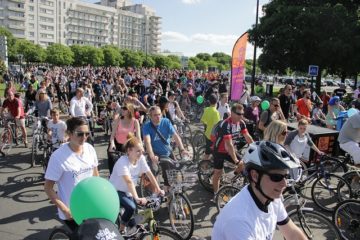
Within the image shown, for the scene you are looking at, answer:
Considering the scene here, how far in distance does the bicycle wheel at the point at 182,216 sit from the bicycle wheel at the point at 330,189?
8.11 ft

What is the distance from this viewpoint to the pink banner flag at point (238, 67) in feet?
51.0

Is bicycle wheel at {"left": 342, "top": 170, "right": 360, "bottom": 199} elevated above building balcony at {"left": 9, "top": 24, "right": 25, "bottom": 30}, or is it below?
below

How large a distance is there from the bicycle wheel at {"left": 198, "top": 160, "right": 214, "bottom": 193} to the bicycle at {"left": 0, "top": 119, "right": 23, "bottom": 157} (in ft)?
20.3

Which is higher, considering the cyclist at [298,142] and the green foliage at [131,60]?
the green foliage at [131,60]

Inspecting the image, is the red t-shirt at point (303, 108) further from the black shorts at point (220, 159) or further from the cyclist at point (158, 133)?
the cyclist at point (158, 133)

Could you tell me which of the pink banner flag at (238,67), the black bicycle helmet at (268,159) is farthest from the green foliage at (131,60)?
the black bicycle helmet at (268,159)

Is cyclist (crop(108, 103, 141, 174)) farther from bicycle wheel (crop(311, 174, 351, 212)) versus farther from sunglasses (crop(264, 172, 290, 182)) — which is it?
sunglasses (crop(264, 172, 290, 182))

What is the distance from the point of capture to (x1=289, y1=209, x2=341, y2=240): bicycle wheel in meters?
4.77

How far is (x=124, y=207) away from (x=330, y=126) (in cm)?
867

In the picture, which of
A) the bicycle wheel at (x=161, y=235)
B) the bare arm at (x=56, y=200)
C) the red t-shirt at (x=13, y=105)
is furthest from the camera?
the red t-shirt at (x=13, y=105)

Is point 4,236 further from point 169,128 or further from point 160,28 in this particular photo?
point 160,28

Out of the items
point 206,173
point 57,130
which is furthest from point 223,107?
point 57,130

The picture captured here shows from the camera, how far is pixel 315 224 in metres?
4.80

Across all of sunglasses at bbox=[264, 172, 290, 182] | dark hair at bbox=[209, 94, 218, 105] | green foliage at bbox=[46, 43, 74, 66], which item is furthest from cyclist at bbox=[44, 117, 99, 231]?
green foliage at bbox=[46, 43, 74, 66]
